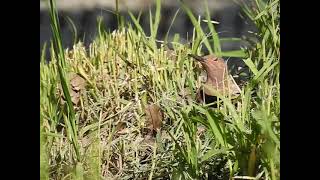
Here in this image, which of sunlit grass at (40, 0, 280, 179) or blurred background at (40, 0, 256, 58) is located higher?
blurred background at (40, 0, 256, 58)

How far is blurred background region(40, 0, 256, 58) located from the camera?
1767 mm

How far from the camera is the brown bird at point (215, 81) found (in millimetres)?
1740

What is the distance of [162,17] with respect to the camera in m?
1.78

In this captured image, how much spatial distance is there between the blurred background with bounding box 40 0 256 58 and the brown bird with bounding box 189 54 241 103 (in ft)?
0.15

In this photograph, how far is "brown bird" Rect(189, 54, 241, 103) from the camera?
1.74 meters

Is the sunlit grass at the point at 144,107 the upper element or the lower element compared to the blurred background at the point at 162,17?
lower

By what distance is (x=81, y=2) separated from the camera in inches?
71.4

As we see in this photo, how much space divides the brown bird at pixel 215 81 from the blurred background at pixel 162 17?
4cm

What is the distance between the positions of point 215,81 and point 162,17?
199 millimetres

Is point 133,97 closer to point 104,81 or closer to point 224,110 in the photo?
point 104,81

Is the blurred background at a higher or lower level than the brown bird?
higher

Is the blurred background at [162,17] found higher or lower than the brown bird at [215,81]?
higher

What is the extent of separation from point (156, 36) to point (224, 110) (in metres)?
0.25
